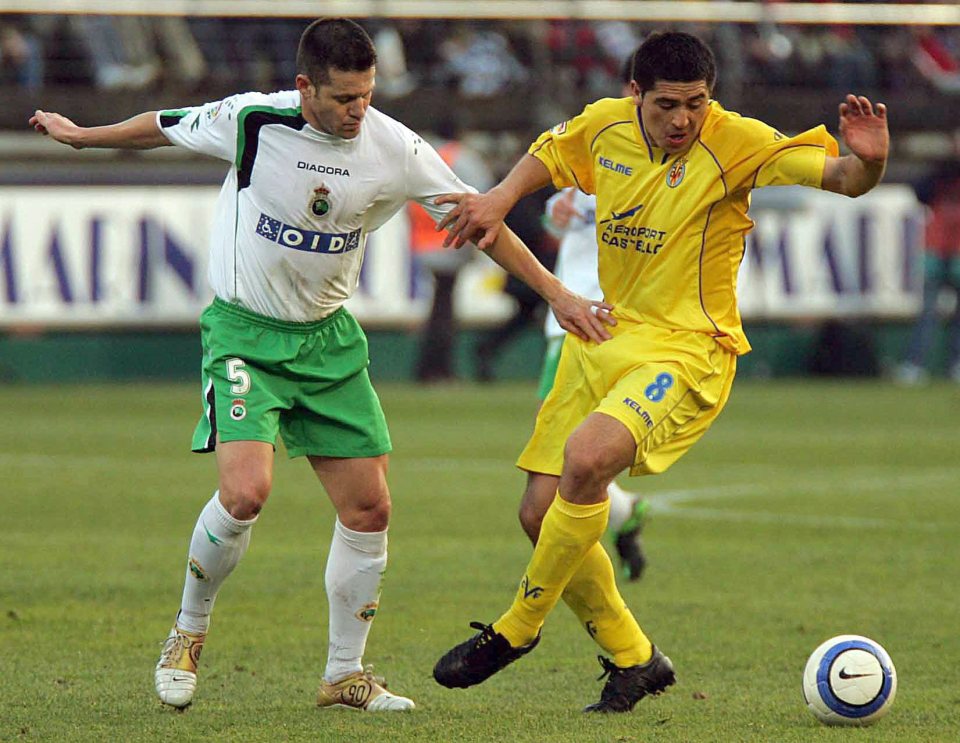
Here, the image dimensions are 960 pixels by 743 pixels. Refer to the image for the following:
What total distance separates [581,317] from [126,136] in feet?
5.15

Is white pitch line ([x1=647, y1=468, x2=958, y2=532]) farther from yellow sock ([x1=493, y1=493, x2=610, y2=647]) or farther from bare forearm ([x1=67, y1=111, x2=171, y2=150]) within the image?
bare forearm ([x1=67, y1=111, x2=171, y2=150])

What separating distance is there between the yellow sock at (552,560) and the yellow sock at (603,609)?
0.43ft

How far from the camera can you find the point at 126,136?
5977mm

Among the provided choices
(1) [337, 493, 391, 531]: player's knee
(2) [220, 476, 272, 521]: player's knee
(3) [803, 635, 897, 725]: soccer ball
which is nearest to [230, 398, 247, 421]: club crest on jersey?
(2) [220, 476, 272, 521]: player's knee

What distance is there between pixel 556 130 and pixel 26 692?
8.15 ft

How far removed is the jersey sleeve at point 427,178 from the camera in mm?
5926

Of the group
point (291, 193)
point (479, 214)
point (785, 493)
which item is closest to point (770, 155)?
point (479, 214)

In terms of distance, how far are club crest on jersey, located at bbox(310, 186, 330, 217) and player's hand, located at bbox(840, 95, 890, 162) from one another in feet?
5.21

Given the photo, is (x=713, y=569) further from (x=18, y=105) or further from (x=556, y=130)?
(x=18, y=105)

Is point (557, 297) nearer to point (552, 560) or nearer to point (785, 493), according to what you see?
point (552, 560)

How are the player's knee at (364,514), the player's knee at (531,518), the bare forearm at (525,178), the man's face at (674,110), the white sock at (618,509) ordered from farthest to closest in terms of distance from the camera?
the white sock at (618,509), the player's knee at (531,518), the bare forearm at (525,178), the player's knee at (364,514), the man's face at (674,110)

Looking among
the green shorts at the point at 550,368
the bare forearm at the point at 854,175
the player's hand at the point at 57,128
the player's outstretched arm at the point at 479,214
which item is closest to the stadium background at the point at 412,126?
the green shorts at the point at 550,368

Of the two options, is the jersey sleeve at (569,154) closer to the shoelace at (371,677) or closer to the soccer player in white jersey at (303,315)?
the soccer player in white jersey at (303,315)

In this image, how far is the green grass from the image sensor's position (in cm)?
559
